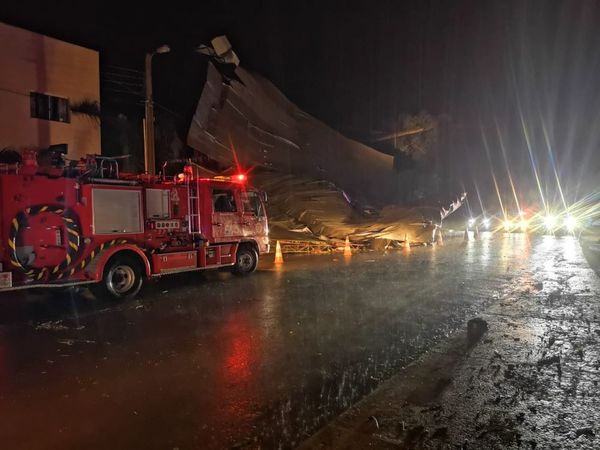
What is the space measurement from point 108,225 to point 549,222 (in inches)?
1291

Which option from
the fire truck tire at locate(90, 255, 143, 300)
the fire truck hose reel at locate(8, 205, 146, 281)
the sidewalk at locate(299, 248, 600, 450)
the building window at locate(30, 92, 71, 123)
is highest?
the building window at locate(30, 92, 71, 123)

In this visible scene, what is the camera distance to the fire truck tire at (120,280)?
30.7 ft

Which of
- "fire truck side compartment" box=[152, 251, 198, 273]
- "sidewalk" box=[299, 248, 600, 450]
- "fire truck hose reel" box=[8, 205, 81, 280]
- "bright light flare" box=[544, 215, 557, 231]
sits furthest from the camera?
"bright light flare" box=[544, 215, 557, 231]

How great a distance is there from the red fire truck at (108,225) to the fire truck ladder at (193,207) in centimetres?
2

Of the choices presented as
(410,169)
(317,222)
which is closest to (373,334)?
(317,222)

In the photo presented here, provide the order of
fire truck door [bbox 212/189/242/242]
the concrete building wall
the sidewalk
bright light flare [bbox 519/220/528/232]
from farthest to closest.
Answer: bright light flare [bbox 519/220/528/232]
the concrete building wall
fire truck door [bbox 212/189/242/242]
the sidewalk

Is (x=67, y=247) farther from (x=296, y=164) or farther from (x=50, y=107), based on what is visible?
(x=296, y=164)

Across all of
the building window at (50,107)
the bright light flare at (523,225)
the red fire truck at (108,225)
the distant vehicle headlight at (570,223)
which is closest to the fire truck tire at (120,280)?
the red fire truck at (108,225)

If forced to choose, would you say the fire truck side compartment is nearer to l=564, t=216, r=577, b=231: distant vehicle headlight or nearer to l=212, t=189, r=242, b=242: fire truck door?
l=212, t=189, r=242, b=242: fire truck door

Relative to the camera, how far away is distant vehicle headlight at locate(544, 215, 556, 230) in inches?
1321

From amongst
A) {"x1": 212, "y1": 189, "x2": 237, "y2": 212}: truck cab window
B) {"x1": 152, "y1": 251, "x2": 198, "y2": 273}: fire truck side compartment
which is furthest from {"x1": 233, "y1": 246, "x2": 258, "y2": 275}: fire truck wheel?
{"x1": 152, "y1": 251, "x2": 198, "y2": 273}: fire truck side compartment

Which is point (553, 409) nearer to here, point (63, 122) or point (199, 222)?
point (199, 222)

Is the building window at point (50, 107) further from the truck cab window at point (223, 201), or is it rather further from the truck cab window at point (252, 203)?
the truck cab window at point (252, 203)

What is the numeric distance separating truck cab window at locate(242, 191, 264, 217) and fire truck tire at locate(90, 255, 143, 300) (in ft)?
12.3
